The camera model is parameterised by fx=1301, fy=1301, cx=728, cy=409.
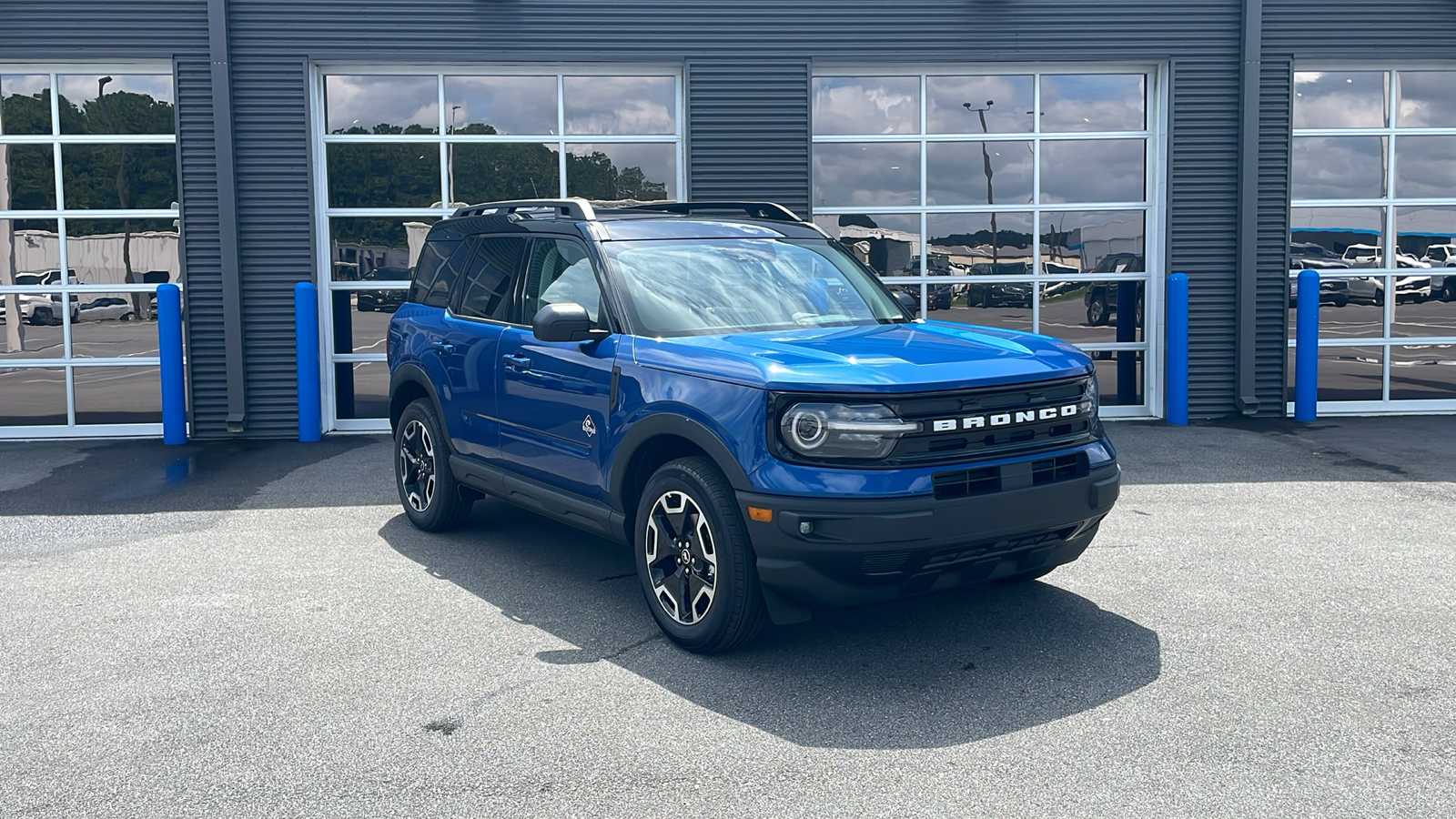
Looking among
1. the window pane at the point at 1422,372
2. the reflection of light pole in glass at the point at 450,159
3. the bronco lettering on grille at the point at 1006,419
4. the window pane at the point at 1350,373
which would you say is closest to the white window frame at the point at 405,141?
the reflection of light pole in glass at the point at 450,159

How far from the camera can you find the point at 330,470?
9.82 meters

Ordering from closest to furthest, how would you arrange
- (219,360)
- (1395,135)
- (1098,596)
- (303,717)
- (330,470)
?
(303,717), (1098,596), (330,470), (219,360), (1395,135)

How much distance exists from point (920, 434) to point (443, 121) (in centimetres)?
834

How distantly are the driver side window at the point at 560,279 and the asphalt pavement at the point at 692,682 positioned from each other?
134 cm

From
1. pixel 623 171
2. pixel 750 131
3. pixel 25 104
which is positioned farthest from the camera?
pixel 623 171

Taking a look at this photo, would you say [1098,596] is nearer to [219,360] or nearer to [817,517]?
[817,517]

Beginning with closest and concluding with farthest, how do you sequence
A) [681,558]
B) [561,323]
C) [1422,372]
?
[681,558] → [561,323] → [1422,372]

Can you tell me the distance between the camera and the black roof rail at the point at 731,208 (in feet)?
22.2

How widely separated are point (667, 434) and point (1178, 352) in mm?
7850

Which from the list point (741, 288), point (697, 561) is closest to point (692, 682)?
point (697, 561)

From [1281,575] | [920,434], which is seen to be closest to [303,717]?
[920,434]

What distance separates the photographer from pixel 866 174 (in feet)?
39.8

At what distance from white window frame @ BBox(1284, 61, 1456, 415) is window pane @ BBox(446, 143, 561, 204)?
6960 millimetres

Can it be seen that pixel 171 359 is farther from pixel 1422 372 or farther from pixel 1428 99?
pixel 1428 99
